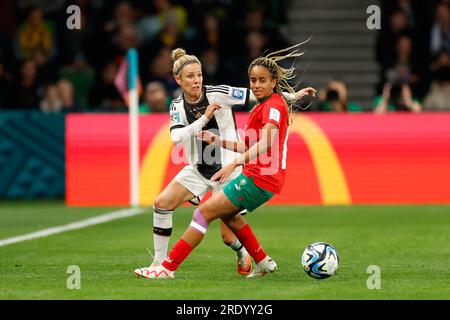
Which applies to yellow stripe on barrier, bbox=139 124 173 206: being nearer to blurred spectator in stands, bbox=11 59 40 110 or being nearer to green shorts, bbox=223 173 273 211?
blurred spectator in stands, bbox=11 59 40 110

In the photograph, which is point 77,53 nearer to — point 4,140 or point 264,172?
point 4,140

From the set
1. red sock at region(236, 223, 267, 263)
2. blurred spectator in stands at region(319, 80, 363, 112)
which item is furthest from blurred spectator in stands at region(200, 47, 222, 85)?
red sock at region(236, 223, 267, 263)

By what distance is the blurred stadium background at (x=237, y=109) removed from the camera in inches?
673

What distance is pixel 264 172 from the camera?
10.3m

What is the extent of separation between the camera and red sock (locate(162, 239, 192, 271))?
10.4 metres

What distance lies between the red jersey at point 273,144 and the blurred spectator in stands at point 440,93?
412 inches

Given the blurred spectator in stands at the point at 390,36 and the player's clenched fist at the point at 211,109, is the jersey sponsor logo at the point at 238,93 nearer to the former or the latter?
the player's clenched fist at the point at 211,109

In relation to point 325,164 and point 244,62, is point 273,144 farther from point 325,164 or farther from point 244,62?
point 244,62

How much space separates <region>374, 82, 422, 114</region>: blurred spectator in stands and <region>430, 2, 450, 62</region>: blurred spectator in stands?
159cm

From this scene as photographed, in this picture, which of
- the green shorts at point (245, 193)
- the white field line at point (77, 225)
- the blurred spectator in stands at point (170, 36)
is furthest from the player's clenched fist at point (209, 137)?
the blurred spectator in stands at point (170, 36)

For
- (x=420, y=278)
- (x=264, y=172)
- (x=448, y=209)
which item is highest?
(x=264, y=172)

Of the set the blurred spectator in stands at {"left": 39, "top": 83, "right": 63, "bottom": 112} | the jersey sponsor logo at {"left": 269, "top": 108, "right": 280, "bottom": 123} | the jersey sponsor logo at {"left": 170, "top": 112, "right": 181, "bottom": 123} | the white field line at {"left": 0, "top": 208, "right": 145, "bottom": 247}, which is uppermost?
the jersey sponsor logo at {"left": 269, "top": 108, "right": 280, "bottom": 123}
